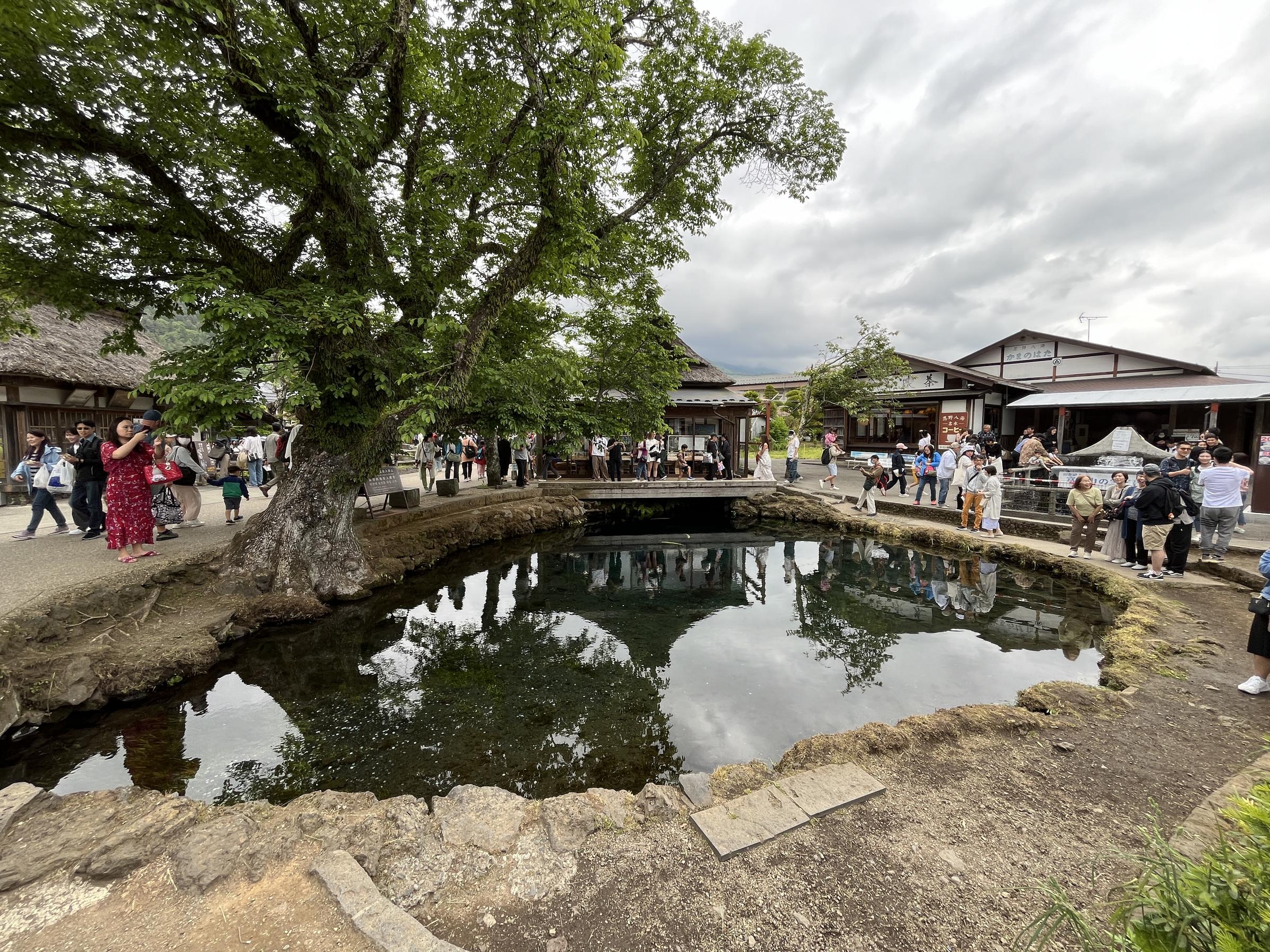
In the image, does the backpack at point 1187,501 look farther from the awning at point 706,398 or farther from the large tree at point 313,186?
the awning at point 706,398

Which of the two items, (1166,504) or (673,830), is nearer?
(673,830)

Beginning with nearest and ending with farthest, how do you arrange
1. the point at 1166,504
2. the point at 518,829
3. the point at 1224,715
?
1. the point at 518,829
2. the point at 1224,715
3. the point at 1166,504

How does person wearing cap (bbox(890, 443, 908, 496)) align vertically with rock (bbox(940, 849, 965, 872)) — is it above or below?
above

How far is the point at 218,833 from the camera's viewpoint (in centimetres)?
267

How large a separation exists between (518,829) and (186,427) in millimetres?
6145

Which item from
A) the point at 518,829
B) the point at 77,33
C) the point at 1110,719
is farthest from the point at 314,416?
the point at 1110,719

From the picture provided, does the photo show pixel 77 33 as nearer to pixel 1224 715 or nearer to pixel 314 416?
pixel 314 416

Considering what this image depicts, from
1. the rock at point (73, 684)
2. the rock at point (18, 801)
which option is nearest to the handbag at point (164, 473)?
the rock at point (73, 684)

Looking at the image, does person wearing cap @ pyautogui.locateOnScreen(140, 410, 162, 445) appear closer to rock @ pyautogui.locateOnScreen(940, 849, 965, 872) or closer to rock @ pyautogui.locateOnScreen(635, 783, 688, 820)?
rock @ pyautogui.locateOnScreen(635, 783, 688, 820)

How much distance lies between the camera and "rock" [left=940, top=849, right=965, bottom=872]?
251 centimetres

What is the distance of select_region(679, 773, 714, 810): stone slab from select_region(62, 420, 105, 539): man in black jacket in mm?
9383

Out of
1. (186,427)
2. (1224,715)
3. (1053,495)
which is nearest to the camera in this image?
(1224,715)

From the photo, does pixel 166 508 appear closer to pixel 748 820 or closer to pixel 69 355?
pixel 69 355

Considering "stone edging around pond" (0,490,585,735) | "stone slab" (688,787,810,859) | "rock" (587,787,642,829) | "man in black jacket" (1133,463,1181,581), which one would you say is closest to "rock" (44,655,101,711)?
"stone edging around pond" (0,490,585,735)
